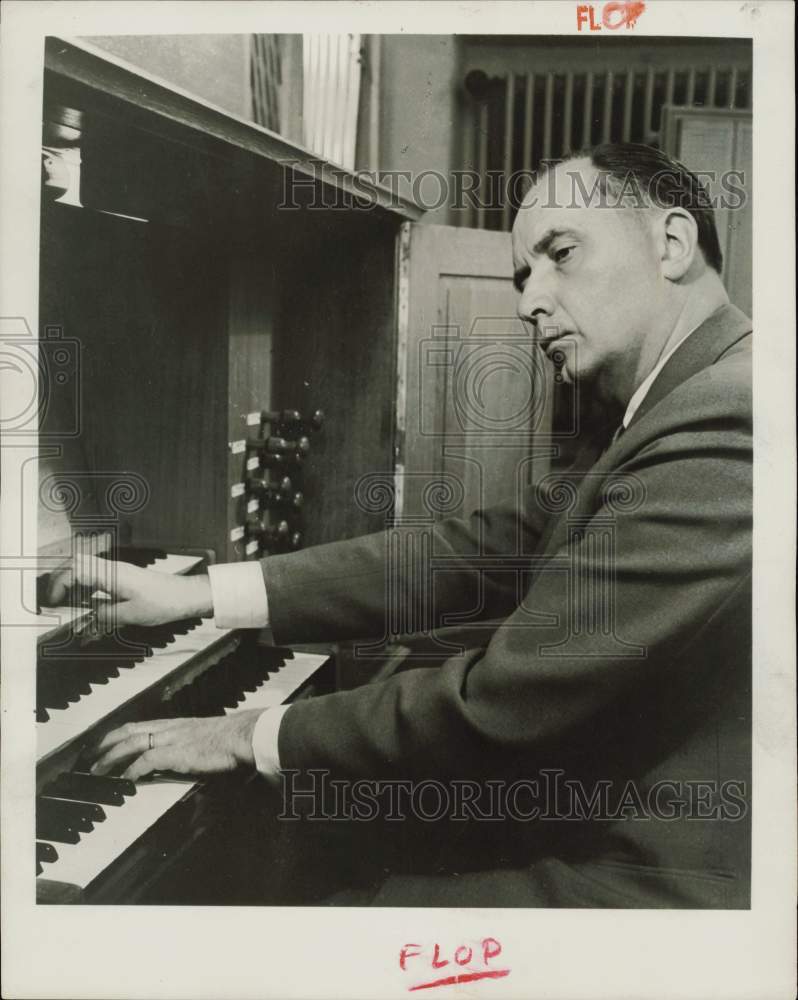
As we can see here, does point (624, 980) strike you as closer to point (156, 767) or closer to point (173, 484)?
point (156, 767)

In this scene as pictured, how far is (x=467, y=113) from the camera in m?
2.51

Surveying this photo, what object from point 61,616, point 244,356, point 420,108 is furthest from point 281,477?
point 420,108

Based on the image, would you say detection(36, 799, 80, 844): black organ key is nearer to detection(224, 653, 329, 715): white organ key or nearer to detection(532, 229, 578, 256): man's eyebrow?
detection(224, 653, 329, 715): white organ key

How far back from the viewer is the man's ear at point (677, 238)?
4.24ft

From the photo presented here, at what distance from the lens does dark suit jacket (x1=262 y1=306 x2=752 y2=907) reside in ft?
3.56

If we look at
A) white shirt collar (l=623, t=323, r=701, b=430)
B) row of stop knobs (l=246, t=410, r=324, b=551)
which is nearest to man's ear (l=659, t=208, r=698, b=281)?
white shirt collar (l=623, t=323, r=701, b=430)

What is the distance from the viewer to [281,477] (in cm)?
182

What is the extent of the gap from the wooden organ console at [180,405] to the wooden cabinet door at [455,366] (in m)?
0.05

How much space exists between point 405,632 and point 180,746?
0.53 m

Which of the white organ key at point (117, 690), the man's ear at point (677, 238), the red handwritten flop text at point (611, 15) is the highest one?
the red handwritten flop text at point (611, 15)

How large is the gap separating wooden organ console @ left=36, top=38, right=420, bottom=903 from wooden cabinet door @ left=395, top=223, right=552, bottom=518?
54 millimetres

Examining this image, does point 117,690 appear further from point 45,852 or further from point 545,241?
point 545,241

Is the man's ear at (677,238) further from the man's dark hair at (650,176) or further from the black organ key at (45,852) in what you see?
the black organ key at (45,852)

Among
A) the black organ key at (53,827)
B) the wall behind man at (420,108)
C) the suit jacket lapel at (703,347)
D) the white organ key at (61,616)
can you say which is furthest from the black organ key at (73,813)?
the wall behind man at (420,108)
